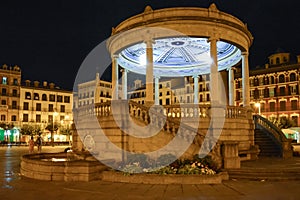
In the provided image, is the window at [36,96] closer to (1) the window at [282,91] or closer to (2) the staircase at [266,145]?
(1) the window at [282,91]

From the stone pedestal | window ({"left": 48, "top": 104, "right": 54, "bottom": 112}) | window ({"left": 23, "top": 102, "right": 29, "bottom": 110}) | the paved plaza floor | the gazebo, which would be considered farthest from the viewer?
window ({"left": 48, "top": 104, "right": 54, "bottom": 112})

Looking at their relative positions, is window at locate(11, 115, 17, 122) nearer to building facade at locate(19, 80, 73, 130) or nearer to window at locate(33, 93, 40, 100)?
building facade at locate(19, 80, 73, 130)

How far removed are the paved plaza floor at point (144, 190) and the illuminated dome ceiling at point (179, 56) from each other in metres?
12.3

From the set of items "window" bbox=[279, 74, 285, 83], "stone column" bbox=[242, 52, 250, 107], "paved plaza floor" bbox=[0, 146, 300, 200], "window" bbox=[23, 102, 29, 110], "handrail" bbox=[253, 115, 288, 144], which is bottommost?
"paved plaza floor" bbox=[0, 146, 300, 200]

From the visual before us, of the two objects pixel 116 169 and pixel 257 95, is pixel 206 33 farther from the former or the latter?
pixel 257 95

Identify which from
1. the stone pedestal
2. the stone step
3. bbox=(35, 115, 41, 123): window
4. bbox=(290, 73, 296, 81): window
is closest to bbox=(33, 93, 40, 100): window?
bbox=(35, 115, 41, 123): window

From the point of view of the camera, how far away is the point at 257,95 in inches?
2731

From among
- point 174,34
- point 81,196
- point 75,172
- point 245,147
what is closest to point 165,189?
point 81,196

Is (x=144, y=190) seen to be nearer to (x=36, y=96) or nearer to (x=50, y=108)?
(x=36, y=96)

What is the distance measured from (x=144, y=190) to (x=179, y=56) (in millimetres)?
18498

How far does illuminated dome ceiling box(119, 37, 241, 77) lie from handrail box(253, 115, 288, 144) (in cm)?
497

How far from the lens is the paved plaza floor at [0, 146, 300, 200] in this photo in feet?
32.6

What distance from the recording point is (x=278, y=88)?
216 feet

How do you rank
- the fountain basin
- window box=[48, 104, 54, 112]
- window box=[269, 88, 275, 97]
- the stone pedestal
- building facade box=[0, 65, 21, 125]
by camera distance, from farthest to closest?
1. window box=[48, 104, 54, 112]
2. building facade box=[0, 65, 21, 125]
3. window box=[269, 88, 275, 97]
4. the stone pedestal
5. the fountain basin
